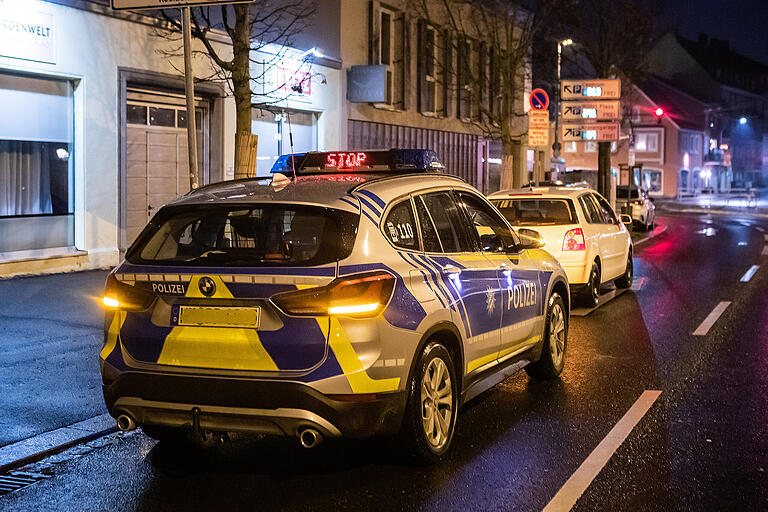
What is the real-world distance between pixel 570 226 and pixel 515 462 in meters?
7.30

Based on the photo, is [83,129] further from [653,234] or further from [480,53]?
[653,234]

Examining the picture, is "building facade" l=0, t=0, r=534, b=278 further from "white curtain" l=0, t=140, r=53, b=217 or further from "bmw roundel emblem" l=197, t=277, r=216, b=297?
"bmw roundel emblem" l=197, t=277, r=216, b=297

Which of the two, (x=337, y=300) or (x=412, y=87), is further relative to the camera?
(x=412, y=87)

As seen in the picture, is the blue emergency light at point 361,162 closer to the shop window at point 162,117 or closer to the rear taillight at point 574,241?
the rear taillight at point 574,241

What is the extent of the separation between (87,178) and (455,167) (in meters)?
17.3

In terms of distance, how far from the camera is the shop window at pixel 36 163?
15.0 metres

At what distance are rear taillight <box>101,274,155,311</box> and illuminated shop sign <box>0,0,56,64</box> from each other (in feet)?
32.7

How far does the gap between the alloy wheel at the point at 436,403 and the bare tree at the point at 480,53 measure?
2030cm

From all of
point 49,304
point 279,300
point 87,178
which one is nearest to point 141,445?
point 279,300

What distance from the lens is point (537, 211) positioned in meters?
13.2

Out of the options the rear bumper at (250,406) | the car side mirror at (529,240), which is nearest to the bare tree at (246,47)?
Result: the car side mirror at (529,240)

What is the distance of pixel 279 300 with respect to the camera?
203 inches

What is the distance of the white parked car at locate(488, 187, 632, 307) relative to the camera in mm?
12844

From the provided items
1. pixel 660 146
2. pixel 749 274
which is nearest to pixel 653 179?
pixel 660 146
